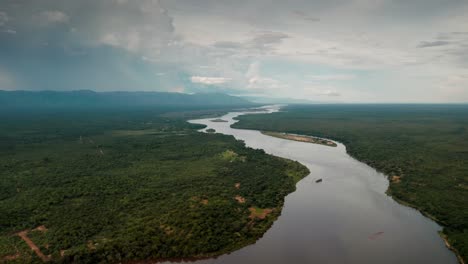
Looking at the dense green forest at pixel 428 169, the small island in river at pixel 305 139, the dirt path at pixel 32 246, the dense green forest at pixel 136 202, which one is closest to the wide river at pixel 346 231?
the dense green forest at pixel 428 169

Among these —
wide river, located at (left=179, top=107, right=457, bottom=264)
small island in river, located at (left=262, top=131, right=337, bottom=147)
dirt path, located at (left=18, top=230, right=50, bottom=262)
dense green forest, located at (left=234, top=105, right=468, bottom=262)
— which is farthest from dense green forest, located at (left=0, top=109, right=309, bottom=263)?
small island in river, located at (left=262, top=131, right=337, bottom=147)

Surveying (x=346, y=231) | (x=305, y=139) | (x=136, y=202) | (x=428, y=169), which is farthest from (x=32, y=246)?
(x=305, y=139)

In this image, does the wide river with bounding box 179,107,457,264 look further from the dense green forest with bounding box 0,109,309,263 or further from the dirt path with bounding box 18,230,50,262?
the dirt path with bounding box 18,230,50,262

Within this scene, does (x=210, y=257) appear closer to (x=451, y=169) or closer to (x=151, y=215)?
(x=151, y=215)

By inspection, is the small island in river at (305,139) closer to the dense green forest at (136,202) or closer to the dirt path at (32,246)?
the dense green forest at (136,202)

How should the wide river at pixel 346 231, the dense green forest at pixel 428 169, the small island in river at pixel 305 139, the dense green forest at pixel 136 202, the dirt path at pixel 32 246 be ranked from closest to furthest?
the dirt path at pixel 32 246
the wide river at pixel 346 231
the dense green forest at pixel 136 202
the dense green forest at pixel 428 169
the small island in river at pixel 305 139

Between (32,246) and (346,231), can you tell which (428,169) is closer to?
(346,231)
